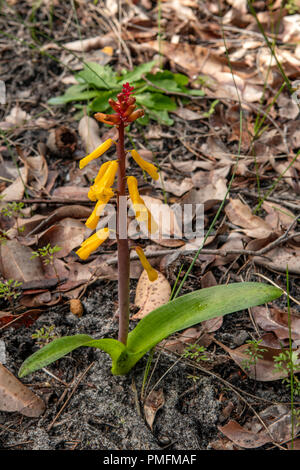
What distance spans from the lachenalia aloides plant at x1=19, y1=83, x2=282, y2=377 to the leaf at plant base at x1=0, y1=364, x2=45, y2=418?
345 millimetres

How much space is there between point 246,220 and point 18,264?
1449mm

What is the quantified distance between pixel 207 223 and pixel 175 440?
142 centimetres

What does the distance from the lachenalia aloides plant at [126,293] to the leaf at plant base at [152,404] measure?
192 millimetres

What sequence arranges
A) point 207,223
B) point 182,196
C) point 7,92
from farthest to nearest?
point 7,92, point 182,196, point 207,223

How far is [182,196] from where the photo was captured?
3.22 meters

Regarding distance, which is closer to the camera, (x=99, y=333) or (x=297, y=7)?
(x=99, y=333)

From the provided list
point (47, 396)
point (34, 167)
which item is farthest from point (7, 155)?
point (47, 396)

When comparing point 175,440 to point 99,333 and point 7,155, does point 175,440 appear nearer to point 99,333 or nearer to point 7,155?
point 99,333

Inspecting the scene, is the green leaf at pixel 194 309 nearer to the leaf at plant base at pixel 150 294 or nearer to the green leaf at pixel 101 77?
the leaf at plant base at pixel 150 294

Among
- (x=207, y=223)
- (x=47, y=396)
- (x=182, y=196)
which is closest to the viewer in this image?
(x=47, y=396)

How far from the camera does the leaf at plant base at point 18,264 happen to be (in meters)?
2.65

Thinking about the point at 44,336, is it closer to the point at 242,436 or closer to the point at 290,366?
the point at 242,436

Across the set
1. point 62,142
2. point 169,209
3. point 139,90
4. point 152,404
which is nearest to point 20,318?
point 152,404

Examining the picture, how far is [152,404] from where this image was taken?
2129 mm
